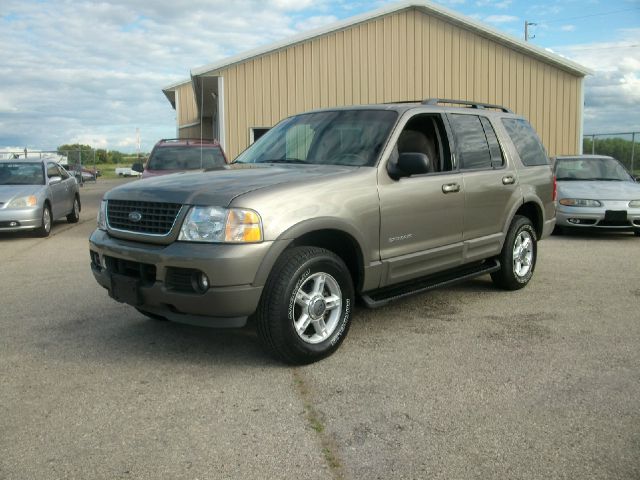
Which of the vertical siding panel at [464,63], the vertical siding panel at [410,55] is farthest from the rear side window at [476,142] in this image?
the vertical siding panel at [464,63]

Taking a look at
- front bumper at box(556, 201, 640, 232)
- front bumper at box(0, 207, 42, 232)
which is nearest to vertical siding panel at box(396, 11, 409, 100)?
front bumper at box(556, 201, 640, 232)

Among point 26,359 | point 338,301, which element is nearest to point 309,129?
point 338,301

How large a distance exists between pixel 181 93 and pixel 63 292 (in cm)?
2487

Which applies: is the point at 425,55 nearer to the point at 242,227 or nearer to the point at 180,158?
the point at 180,158

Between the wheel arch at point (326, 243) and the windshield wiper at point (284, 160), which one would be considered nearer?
the wheel arch at point (326, 243)

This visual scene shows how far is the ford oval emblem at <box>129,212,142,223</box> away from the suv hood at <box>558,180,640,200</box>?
847 centimetres

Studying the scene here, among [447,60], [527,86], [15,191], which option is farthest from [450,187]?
[527,86]

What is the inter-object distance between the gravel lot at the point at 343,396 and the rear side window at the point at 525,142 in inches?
60.5

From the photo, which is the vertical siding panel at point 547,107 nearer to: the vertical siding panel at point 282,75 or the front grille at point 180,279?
the vertical siding panel at point 282,75

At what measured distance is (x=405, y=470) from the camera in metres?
2.81

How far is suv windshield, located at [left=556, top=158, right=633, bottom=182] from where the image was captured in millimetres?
11570

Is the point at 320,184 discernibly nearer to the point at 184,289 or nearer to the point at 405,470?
the point at 184,289

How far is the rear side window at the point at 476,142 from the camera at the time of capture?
5.61 metres

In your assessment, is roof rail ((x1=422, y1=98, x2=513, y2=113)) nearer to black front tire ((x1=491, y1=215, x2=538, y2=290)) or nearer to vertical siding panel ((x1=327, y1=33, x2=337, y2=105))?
black front tire ((x1=491, y1=215, x2=538, y2=290))
